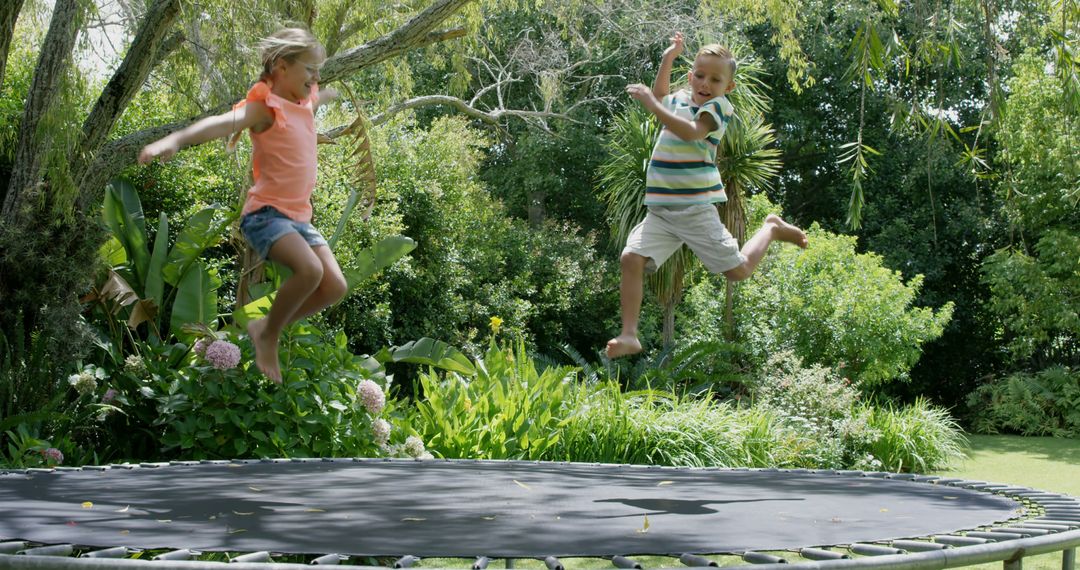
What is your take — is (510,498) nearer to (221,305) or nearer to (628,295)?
(628,295)

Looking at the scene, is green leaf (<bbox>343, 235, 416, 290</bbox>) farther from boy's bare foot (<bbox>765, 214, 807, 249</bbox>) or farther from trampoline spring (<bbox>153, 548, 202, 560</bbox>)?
trampoline spring (<bbox>153, 548, 202, 560</bbox>)

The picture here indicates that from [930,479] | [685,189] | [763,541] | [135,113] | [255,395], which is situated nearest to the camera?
[763,541]

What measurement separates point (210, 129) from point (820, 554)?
185 cm

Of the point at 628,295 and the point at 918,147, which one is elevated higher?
A: the point at 918,147

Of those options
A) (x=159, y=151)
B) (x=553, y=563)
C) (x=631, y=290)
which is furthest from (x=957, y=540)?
(x=159, y=151)

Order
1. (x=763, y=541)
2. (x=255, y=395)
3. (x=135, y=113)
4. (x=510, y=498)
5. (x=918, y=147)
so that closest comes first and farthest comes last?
1. (x=763, y=541)
2. (x=510, y=498)
3. (x=255, y=395)
4. (x=135, y=113)
5. (x=918, y=147)

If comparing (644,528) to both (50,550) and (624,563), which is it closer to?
(624,563)

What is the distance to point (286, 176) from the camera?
9.58 feet

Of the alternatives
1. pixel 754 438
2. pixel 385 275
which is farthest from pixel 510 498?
pixel 385 275

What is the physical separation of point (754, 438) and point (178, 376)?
12.0 feet

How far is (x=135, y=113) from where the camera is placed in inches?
338

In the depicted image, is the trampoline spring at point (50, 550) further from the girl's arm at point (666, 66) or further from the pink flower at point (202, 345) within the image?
the pink flower at point (202, 345)

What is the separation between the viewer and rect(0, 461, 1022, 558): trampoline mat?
2.20 m

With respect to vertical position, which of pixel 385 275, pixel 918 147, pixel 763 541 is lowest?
pixel 763 541
